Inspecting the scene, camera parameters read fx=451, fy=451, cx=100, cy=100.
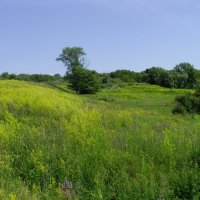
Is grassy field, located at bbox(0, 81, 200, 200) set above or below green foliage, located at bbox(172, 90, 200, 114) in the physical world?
above

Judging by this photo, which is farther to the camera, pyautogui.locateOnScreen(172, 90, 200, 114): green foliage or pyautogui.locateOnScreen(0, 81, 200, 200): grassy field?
pyautogui.locateOnScreen(172, 90, 200, 114): green foliage

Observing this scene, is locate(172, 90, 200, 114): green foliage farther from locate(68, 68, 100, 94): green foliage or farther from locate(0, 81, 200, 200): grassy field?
locate(68, 68, 100, 94): green foliage

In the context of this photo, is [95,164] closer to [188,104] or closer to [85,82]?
[188,104]

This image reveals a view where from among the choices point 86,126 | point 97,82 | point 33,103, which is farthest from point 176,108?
point 97,82

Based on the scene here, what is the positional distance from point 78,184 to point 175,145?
246 centimetres

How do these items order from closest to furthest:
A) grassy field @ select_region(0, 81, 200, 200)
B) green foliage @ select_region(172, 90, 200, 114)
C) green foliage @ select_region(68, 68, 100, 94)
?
grassy field @ select_region(0, 81, 200, 200) → green foliage @ select_region(172, 90, 200, 114) → green foliage @ select_region(68, 68, 100, 94)

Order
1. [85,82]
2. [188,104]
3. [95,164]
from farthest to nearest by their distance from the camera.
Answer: [85,82], [188,104], [95,164]

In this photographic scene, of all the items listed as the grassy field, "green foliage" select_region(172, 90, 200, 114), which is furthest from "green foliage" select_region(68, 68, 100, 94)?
the grassy field

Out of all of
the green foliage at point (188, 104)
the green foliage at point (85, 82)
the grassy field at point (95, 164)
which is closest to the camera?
the grassy field at point (95, 164)

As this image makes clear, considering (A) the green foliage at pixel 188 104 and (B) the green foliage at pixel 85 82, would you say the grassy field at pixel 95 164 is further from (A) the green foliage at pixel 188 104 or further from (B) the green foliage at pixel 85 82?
(B) the green foliage at pixel 85 82

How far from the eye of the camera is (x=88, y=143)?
849 cm

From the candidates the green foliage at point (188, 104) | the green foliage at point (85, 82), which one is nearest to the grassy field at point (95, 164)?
the green foliage at point (188, 104)

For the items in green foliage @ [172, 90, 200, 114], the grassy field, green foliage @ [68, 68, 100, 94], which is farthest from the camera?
green foliage @ [68, 68, 100, 94]

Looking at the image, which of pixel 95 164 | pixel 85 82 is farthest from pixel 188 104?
pixel 85 82
